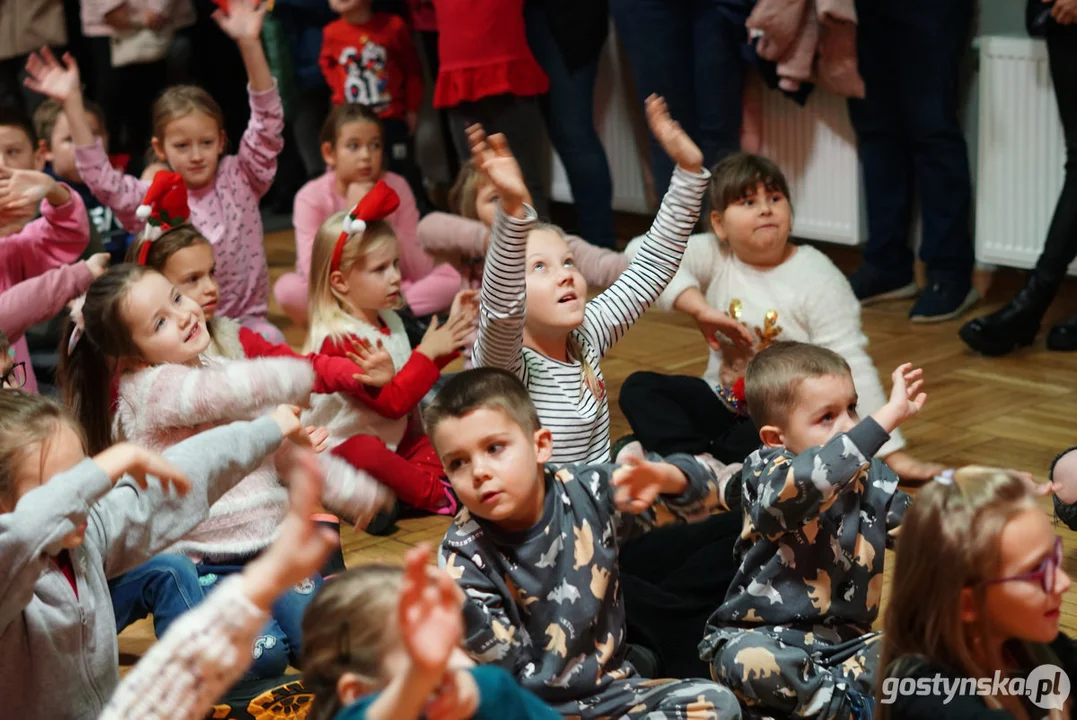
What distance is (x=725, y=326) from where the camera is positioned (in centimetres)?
268

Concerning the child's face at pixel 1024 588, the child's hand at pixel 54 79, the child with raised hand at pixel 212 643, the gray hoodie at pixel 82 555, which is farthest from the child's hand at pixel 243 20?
the child's face at pixel 1024 588

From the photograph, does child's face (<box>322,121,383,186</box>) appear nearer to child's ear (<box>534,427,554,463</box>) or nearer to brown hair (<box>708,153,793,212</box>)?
brown hair (<box>708,153,793,212</box>)

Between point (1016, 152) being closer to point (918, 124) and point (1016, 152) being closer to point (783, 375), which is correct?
point (918, 124)

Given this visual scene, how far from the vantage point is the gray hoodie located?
1.50m

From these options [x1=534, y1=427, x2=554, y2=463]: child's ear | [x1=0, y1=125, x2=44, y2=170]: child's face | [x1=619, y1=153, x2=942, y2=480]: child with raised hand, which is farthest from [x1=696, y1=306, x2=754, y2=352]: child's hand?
[x1=0, y1=125, x2=44, y2=170]: child's face

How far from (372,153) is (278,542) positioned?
264cm

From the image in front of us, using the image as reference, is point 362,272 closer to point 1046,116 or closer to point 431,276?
point 431,276

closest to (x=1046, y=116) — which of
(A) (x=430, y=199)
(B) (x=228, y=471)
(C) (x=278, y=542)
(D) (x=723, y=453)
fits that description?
(D) (x=723, y=453)

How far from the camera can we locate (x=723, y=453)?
8.72 feet

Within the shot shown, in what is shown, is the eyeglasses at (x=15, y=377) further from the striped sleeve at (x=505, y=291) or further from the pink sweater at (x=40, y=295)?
the striped sleeve at (x=505, y=291)

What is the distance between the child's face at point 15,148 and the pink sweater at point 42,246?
0.47 metres

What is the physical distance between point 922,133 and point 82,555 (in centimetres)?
277

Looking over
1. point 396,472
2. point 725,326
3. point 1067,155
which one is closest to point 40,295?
point 396,472

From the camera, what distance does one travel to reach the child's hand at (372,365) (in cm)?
269
